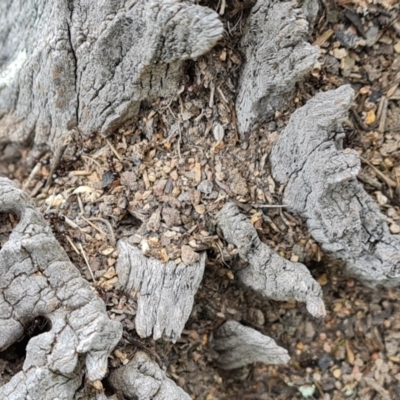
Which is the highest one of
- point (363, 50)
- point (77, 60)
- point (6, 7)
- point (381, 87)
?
point (6, 7)

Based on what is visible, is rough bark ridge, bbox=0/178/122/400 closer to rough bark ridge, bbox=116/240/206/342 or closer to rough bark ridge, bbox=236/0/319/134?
rough bark ridge, bbox=116/240/206/342

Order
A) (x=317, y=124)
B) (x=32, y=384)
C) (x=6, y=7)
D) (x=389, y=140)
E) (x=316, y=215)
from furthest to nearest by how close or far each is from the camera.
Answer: (x=6, y=7)
(x=389, y=140)
(x=316, y=215)
(x=317, y=124)
(x=32, y=384)

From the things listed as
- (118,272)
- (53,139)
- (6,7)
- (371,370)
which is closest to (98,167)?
(53,139)

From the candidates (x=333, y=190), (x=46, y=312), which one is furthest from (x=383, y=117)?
(x=46, y=312)

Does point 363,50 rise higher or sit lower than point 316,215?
higher

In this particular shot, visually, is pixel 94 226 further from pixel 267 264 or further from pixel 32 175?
pixel 267 264

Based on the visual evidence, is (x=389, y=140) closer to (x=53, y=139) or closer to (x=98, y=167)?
(x=98, y=167)
